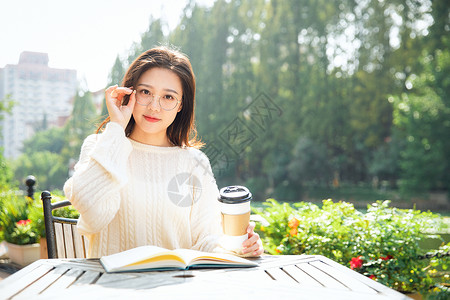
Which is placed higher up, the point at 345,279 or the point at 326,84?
the point at 326,84

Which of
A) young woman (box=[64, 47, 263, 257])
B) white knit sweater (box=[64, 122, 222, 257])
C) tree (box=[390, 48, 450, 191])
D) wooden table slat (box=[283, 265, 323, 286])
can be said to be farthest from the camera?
tree (box=[390, 48, 450, 191])

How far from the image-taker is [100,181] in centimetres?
108

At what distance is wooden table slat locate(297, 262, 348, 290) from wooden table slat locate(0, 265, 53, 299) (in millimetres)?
556

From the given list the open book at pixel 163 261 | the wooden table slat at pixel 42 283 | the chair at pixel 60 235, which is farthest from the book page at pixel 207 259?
the chair at pixel 60 235

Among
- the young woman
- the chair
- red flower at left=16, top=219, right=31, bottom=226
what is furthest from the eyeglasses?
red flower at left=16, top=219, right=31, bottom=226

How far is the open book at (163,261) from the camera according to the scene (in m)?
0.85

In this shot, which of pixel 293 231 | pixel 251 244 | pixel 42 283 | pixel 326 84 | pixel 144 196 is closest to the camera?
pixel 42 283

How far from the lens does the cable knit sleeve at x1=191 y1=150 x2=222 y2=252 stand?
4.50ft

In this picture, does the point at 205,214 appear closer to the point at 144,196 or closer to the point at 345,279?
the point at 144,196

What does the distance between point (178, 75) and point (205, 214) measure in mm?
475

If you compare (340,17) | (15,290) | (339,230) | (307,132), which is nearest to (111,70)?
(307,132)

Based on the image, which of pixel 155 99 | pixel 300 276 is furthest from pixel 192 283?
pixel 155 99

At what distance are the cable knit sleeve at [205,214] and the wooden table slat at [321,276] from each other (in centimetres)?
43

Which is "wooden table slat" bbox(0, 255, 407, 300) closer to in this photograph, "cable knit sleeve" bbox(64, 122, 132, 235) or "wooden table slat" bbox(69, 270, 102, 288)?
"wooden table slat" bbox(69, 270, 102, 288)
